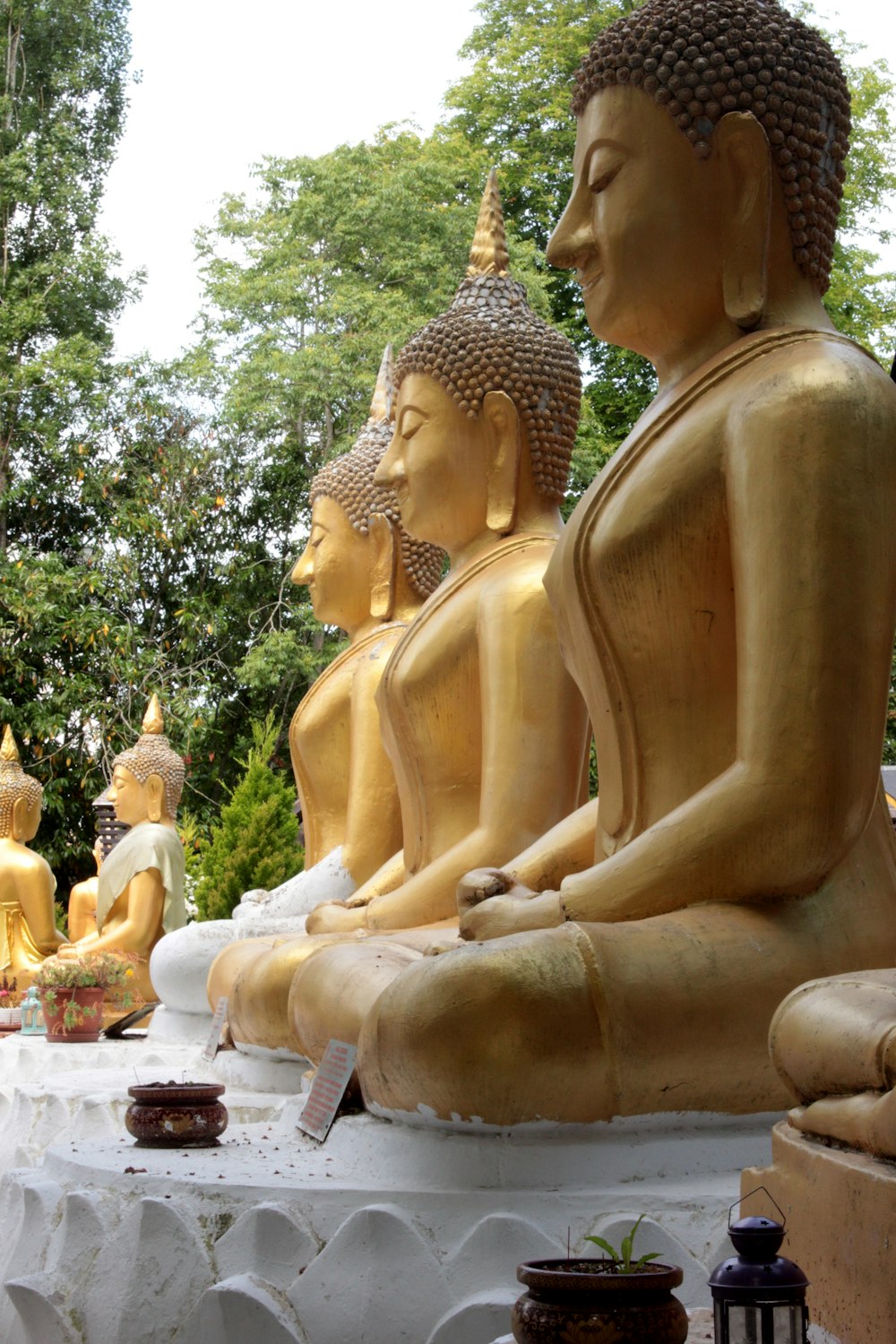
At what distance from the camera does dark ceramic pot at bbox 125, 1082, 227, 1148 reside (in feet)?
11.7

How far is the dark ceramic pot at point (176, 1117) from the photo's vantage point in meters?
3.57

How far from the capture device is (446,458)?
5.16 metres

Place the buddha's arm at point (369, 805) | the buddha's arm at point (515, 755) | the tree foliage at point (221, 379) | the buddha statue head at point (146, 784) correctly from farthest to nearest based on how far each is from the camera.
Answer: the tree foliage at point (221, 379) < the buddha statue head at point (146, 784) < the buddha's arm at point (369, 805) < the buddha's arm at point (515, 755)

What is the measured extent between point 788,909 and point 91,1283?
1.52m

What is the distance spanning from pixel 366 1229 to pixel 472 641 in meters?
2.20

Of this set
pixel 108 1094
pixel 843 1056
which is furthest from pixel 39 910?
pixel 843 1056

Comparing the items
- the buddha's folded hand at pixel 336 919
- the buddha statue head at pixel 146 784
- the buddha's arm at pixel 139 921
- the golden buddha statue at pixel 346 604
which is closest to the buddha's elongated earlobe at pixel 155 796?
the buddha statue head at pixel 146 784

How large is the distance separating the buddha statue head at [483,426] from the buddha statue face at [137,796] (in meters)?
4.88

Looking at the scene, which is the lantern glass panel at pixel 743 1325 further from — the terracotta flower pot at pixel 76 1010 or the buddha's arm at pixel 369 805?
the terracotta flower pot at pixel 76 1010

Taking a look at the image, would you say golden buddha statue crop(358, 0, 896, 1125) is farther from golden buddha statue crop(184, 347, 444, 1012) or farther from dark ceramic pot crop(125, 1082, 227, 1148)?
golden buddha statue crop(184, 347, 444, 1012)

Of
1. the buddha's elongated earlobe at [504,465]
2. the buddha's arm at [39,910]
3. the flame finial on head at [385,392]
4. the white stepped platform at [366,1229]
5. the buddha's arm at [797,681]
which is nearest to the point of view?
the white stepped platform at [366,1229]

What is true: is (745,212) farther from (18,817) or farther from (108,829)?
(108,829)

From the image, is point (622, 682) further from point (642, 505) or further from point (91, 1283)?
point (91, 1283)

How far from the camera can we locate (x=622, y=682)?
357 cm
